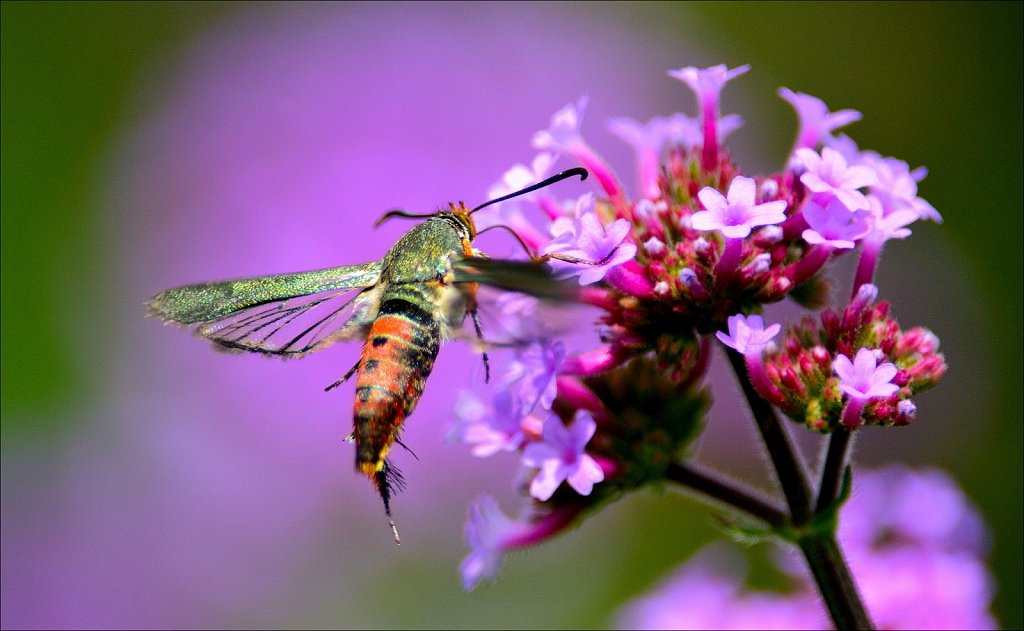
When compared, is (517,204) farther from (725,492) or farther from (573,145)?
(725,492)

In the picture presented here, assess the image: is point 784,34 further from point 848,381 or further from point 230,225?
point 848,381

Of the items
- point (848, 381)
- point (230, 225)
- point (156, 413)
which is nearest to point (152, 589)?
point (156, 413)

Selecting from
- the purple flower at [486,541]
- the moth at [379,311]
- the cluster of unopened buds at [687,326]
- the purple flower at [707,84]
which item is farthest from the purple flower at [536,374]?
the purple flower at [707,84]

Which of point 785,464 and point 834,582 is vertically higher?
point 785,464

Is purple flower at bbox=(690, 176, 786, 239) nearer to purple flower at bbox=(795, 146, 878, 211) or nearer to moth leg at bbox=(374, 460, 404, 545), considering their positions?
purple flower at bbox=(795, 146, 878, 211)

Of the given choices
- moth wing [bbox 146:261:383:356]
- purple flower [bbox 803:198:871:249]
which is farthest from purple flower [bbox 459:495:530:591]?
purple flower [bbox 803:198:871:249]

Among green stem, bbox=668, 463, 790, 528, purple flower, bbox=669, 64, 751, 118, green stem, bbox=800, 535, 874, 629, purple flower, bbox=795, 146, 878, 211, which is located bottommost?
green stem, bbox=800, 535, 874, 629

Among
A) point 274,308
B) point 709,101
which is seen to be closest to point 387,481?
point 274,308
